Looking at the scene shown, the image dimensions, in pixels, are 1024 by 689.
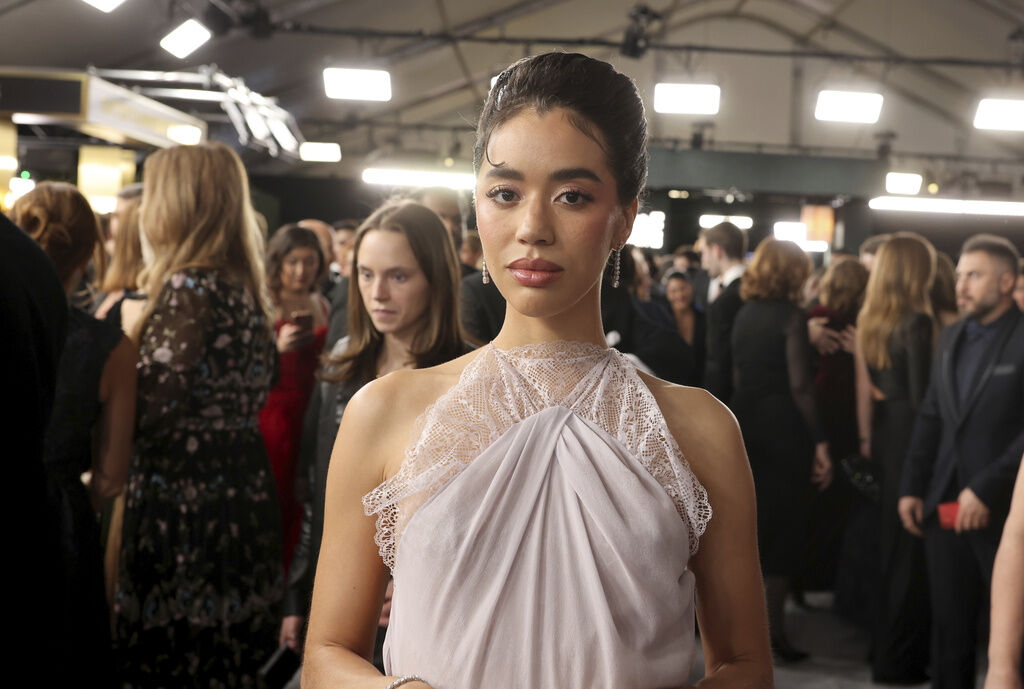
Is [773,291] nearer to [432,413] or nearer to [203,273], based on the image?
[203,273]

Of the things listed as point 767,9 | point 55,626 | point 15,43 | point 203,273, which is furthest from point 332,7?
point 55,626

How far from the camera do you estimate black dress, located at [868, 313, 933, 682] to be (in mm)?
4160

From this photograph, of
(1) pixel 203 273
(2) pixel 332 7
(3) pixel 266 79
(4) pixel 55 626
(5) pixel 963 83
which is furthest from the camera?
(5) pixel 963 83

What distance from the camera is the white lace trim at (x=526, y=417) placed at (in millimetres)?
1073

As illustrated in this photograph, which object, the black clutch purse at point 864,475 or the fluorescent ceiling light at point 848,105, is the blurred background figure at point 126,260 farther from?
the fluorescent ceiling light at point 848,105

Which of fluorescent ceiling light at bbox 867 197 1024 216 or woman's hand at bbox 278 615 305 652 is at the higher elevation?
fluorescent ceiling light at bbox 867 197 1024 216

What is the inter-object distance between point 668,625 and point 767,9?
714 inches

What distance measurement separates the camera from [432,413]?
44.0 inches

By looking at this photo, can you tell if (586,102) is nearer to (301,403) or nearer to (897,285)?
(301,403)

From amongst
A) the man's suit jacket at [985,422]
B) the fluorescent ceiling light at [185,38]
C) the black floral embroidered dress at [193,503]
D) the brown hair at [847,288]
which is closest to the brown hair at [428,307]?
the black floral embroidered dress at [193,503]

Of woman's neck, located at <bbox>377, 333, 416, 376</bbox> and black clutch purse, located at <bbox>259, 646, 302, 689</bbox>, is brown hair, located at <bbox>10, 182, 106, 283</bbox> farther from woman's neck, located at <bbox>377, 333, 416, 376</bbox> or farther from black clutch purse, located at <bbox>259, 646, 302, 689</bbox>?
black clutch purse, located at <bbox>259, 646, 302, 689</bbox>

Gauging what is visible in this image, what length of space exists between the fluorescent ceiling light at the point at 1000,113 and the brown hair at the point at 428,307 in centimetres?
1059

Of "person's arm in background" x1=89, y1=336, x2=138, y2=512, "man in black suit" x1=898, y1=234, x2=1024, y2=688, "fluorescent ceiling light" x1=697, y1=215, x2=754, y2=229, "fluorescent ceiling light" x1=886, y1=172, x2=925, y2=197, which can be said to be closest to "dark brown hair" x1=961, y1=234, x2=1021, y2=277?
"man in black suit" x1=898, y1=234, x2=1024, y2=688

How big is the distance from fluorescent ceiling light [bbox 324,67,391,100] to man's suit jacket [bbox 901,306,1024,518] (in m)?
8.83
